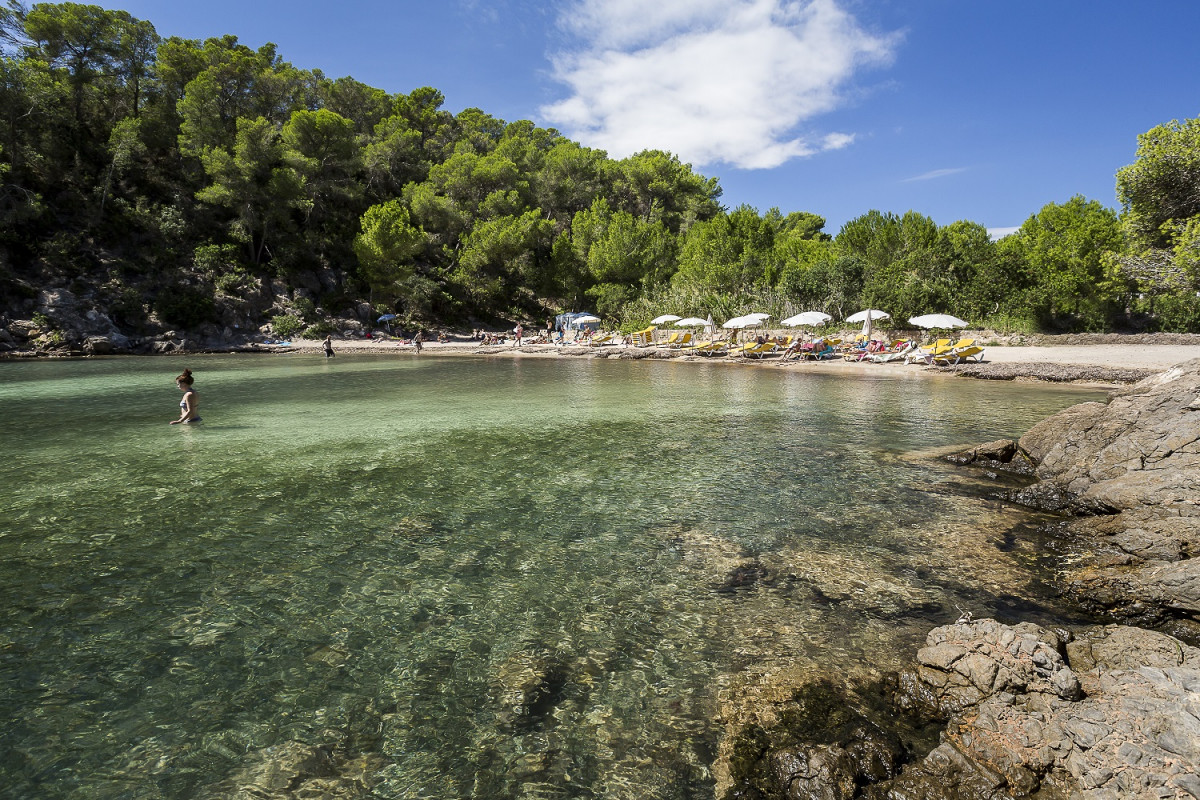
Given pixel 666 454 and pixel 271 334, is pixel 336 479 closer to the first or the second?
pixel 666 454

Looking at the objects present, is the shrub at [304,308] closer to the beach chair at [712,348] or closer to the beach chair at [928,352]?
the beach chair at [712,348]

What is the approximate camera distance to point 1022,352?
26.1 meters

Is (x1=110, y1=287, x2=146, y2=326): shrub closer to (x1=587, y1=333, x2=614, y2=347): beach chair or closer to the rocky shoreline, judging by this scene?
(x1=587, y1=333, x2=614, y2=347): beach chair

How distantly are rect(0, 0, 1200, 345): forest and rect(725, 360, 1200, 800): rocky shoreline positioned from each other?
1268 inches

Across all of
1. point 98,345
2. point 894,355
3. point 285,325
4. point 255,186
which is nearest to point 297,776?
point 894,355

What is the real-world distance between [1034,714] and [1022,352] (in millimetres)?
29265

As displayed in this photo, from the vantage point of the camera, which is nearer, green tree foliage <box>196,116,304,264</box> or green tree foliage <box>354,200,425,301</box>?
green tree foliage <box>196,116,304,264</box>

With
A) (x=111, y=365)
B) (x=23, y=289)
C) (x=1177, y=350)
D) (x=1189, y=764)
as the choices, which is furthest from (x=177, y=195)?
(x=1177, y=350)

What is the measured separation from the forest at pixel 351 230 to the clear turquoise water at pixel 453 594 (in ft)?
102

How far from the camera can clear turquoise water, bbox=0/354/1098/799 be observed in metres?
3.11

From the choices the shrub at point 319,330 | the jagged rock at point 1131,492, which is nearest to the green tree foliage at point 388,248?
the shrub at point 319,330

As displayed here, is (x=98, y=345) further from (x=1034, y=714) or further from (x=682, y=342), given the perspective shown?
(x=1034, y=714)

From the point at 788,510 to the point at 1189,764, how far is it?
431 centimetres

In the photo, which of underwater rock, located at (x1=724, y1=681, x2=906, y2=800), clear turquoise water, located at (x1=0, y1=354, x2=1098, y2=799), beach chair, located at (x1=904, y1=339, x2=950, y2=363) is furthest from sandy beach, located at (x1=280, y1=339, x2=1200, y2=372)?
underwater rock, located at (x1=724, y1=681, x2=906, y2=800)
